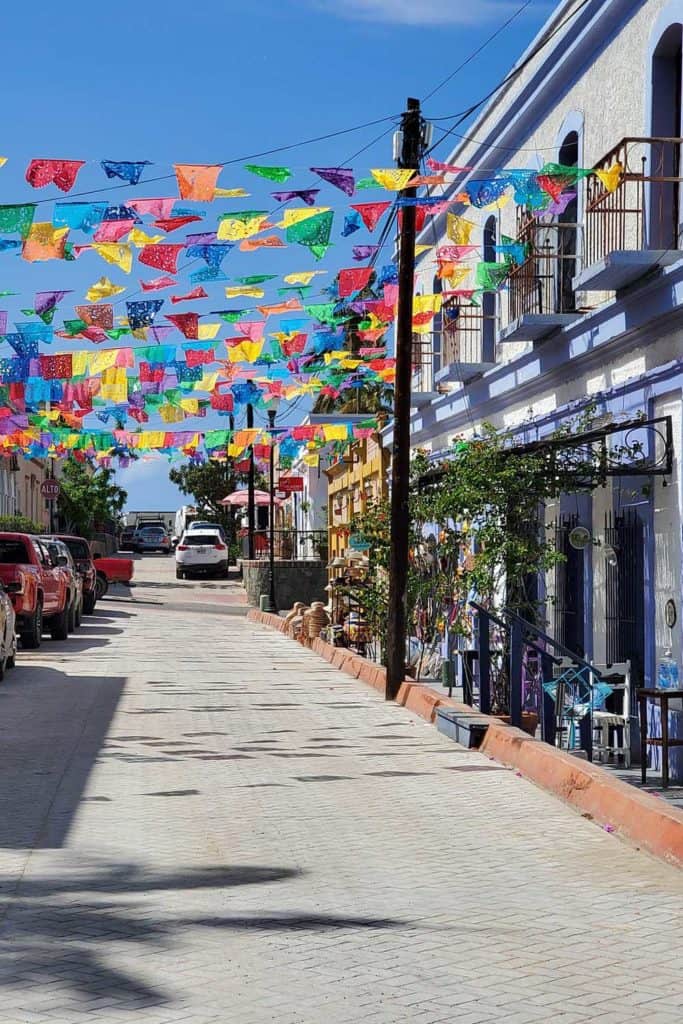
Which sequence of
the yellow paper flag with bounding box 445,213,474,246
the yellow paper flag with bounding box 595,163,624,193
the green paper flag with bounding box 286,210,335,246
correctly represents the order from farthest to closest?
the yellow paper flag with bounding box 445,213,474,246
the green paper flag with bounding box 286,210,335,246
the yellow paper flag with bounding box 595,163,624,193

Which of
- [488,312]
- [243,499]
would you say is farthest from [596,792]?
[243,499]

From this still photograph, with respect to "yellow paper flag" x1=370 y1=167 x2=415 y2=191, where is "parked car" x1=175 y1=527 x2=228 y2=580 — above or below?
below

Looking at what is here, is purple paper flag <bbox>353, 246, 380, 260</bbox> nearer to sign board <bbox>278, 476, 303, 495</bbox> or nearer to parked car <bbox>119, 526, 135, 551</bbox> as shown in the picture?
sign board <bbox>278, 476, 303, 495</bbox>

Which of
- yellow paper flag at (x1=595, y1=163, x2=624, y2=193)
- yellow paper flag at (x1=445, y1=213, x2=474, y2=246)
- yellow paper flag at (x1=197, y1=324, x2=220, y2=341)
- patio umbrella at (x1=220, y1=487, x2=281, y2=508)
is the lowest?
patio umbrella at (x1=220, y1=487, x2=281, y2=508)

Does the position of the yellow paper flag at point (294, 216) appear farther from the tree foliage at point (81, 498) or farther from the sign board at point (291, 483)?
the tree foliage at point (81, 498)

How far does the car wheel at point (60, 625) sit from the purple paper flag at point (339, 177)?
15.6 meters

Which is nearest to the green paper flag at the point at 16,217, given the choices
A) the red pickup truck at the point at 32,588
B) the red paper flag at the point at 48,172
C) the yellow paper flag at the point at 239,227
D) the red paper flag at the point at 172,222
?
the red paper flag at the point at 48,172

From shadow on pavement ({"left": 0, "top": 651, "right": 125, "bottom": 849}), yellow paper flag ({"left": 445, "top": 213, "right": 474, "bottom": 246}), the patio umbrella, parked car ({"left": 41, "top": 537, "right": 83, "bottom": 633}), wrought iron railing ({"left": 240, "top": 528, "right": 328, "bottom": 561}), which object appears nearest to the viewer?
shadow on pavement ({"left": 0, "top": 651, "right": 125, "bottom": 849})

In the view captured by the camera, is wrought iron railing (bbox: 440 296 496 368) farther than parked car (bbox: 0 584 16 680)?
Yes

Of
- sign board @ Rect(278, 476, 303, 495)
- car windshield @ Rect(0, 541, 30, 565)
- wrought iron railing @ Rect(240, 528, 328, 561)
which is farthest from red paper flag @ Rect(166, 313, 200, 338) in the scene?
sign board @ Rect(278, 476, 303, 495)

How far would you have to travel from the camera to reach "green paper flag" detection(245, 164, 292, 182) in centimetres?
1393

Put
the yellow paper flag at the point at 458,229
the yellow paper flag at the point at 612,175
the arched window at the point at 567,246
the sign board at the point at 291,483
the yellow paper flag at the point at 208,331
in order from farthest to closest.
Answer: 1. the sign board at the point at 291,483
2. the yellow paper flag at the point at 208,331
3. the arched window at the point at 567,246
4. the yellow paper flag at the point at 458,229
5. the yellow paper flag at the point at 612,175

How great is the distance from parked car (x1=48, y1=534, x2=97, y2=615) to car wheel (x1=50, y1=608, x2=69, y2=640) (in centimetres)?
829

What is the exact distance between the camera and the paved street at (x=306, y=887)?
5.67m
